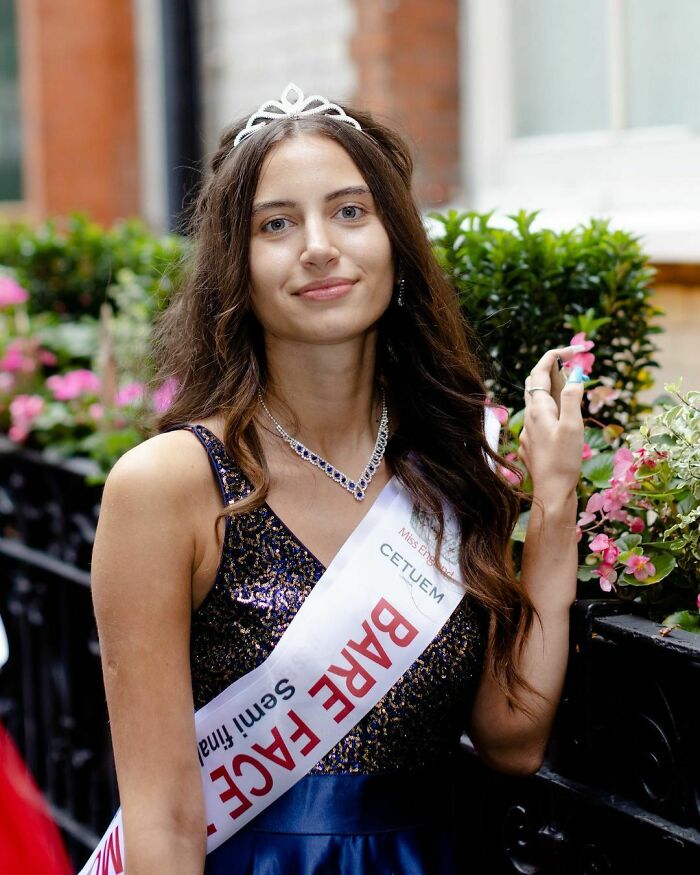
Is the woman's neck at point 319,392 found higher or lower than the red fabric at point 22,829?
higher

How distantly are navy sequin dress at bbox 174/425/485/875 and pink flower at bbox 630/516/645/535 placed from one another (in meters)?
0.31

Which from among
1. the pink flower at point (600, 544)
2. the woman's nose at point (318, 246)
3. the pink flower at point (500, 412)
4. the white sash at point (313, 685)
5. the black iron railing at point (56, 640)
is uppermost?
the woman's nose at point (318, 246)

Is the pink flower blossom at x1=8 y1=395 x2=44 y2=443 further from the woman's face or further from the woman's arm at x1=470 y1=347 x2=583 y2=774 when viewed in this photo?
the woman's arm at x1=470 y1=347 x2=583 y2=774

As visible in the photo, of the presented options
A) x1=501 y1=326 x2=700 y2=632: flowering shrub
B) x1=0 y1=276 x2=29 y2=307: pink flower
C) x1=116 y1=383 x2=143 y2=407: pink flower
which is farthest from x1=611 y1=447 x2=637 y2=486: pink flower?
x1=0 y1=276 x2=29 y2=307: pink flower

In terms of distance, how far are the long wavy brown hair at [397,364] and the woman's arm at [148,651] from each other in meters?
0.14

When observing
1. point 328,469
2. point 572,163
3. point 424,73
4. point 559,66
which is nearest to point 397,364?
point 328,469

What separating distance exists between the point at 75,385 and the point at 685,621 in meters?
2.63

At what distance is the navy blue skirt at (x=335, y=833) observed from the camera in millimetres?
2156

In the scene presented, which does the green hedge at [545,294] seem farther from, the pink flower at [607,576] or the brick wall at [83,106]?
the brick wall at [83,106]

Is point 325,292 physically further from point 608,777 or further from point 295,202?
point 608,777

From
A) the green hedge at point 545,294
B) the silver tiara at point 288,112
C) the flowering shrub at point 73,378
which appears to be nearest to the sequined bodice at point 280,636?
the silver tiara at point 288,112

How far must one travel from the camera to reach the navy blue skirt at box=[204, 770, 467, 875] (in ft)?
7.07

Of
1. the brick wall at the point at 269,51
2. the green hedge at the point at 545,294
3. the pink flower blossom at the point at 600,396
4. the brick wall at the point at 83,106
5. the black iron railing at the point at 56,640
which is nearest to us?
the pink flower blossom at the point at 600,396

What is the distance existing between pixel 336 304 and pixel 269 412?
259 millimetres
